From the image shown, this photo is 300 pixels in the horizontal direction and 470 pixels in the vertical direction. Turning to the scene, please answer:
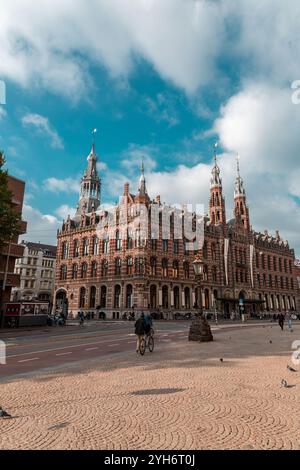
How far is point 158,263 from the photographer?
51562 millimetres

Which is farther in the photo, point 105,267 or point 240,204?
point 240,204

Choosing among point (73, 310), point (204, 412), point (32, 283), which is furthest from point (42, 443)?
point (32, 283)

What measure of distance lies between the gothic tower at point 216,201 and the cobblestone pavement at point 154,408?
55431mm

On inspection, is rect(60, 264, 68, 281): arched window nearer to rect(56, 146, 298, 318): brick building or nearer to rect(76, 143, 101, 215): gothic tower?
rect(56, 146, 298, 318): brick building

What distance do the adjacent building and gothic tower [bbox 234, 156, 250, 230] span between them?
46839 mm

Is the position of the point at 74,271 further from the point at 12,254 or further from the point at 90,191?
the point at 12,254

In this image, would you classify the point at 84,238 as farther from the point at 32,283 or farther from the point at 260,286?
the point at 260,286

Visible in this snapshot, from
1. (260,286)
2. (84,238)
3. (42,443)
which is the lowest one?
(42,443)

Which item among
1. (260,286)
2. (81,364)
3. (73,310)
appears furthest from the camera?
(260,286)

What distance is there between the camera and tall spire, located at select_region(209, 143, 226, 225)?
213 feet

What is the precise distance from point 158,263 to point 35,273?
3857 cm

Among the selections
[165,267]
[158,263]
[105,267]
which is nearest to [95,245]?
[105,267]
